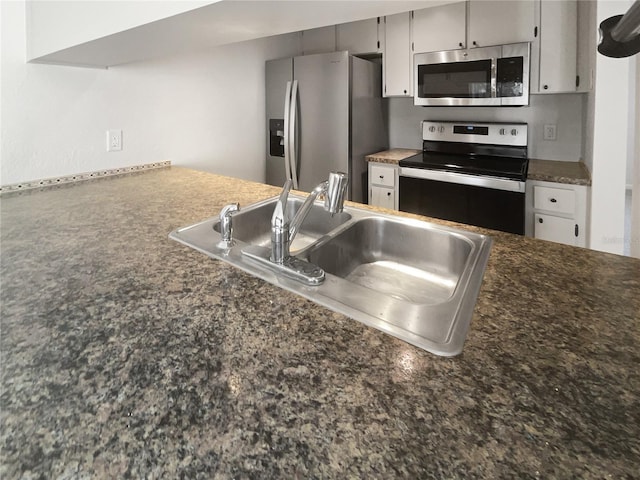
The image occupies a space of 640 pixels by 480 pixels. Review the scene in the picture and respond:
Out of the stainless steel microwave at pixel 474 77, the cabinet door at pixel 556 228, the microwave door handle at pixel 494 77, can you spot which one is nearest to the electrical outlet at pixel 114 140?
the stainless steel microwave at pixel 474 77

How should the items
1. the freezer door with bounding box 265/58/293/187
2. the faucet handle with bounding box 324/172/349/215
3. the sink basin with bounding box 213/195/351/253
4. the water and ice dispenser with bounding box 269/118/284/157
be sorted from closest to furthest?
the faucet handle with bounding box 324/172/349/215 < the sink basin with bounding box 213/195/351/253 < the freezer door with bounding box 265/58/293/187 < the water and ice dispenser with bounding box 269/118/284/157

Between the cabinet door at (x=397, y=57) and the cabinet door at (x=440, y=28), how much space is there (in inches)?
3.1

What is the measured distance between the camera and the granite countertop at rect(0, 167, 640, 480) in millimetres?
435

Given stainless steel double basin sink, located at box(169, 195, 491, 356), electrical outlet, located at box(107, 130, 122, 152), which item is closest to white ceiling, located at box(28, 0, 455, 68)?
electrical outlet, located at box(107, 130, 122, 152)

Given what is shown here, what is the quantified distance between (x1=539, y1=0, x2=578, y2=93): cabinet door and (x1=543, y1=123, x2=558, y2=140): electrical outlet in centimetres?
39

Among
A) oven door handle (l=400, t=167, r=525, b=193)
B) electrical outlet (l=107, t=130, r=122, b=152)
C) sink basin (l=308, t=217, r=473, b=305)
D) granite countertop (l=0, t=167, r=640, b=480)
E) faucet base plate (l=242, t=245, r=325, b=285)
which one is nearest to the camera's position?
granite countertop (l=0, t=167, r=640, b=480)

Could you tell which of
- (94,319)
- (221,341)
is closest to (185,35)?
(94,319)

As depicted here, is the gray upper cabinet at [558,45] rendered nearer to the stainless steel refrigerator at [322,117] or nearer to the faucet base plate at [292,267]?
the stainless steel refrigerator at [322,117]

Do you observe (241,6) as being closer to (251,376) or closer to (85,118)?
(251,376)

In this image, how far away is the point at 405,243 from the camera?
1320 millimetres

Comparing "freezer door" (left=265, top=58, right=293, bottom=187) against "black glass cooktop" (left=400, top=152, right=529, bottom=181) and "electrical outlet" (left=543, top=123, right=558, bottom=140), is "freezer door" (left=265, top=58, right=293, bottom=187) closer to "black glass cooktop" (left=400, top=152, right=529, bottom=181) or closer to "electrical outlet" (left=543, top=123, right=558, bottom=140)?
"black glass cooktop" (left=400, top=152, right=529, bottom=181)

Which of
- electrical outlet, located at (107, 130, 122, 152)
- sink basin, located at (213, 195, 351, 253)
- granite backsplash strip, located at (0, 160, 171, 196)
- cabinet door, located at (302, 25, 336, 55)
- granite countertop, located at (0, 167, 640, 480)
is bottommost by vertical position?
granite countertop, located at (0, 167, 640, 480)

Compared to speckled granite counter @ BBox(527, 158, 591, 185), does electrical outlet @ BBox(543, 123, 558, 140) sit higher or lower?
higher

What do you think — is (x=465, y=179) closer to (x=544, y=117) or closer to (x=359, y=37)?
(x=544, y=117)
